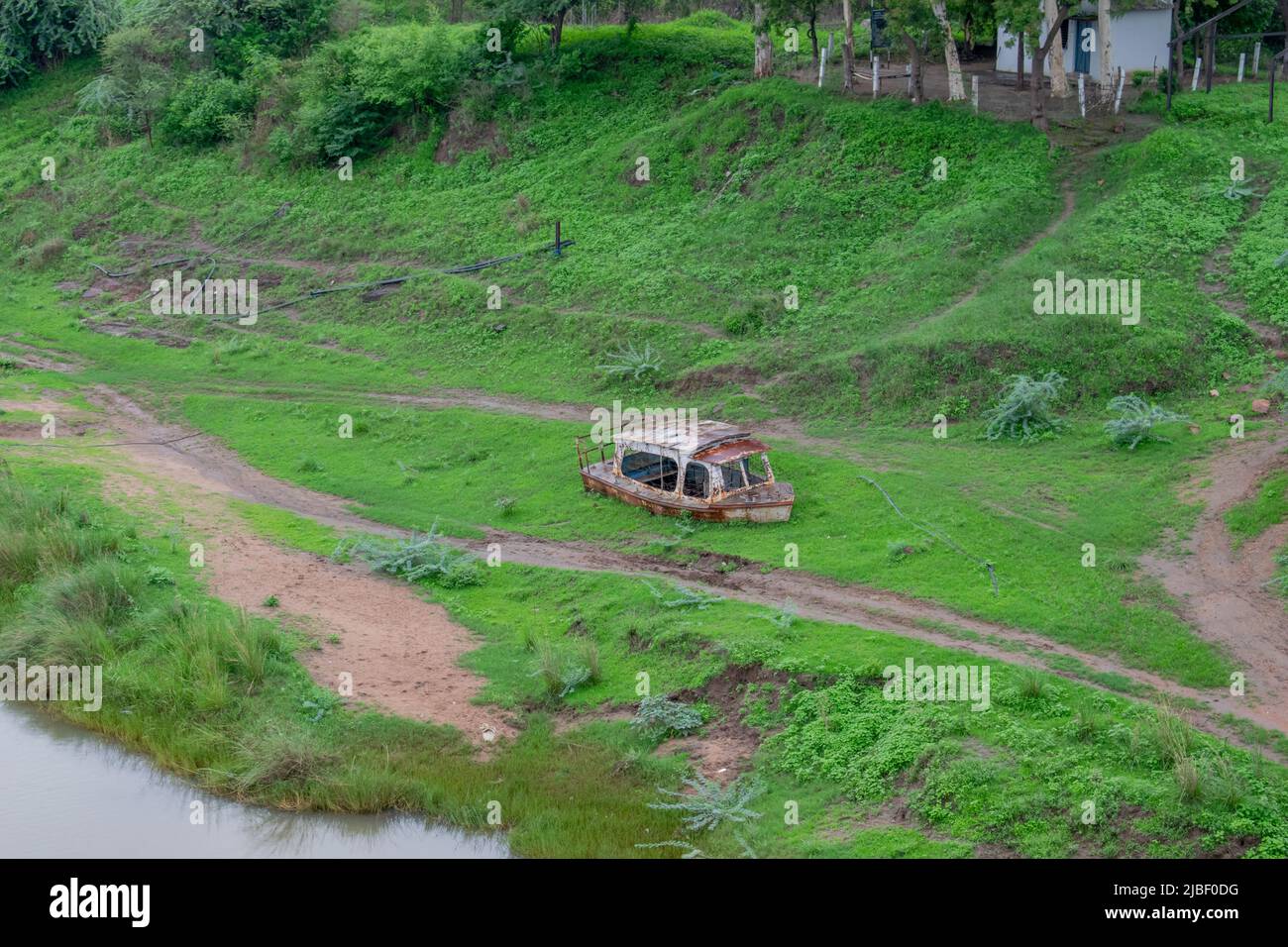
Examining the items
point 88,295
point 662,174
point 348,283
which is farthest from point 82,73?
point 662,174

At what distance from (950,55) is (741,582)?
21.1 meters

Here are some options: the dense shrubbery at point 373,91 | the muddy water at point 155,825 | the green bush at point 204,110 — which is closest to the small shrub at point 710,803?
the muddy water at point 155,825

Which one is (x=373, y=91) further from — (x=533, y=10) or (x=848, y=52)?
(x=848, y=52)

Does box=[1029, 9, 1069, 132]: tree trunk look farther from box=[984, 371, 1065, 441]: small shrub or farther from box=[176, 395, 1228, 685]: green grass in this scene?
box=[176, 395, 1228, 685]: green grass

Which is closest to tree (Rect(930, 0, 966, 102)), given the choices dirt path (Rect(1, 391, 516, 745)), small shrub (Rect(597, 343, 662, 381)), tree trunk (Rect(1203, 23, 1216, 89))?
tree trunk (Rect(1203, 23, 1216, 89))

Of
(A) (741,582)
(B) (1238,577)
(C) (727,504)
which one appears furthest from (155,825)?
(B) (1238,577)

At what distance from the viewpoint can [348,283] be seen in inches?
1629

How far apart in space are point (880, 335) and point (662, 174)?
476 inches

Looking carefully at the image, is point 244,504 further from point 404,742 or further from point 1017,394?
point 1017,394

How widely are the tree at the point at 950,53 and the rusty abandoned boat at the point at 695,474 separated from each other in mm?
15801

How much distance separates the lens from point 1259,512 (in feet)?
73.9

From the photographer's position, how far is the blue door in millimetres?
40750

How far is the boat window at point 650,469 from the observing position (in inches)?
1064

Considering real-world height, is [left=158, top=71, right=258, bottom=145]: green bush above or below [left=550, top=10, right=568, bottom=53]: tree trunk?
below
